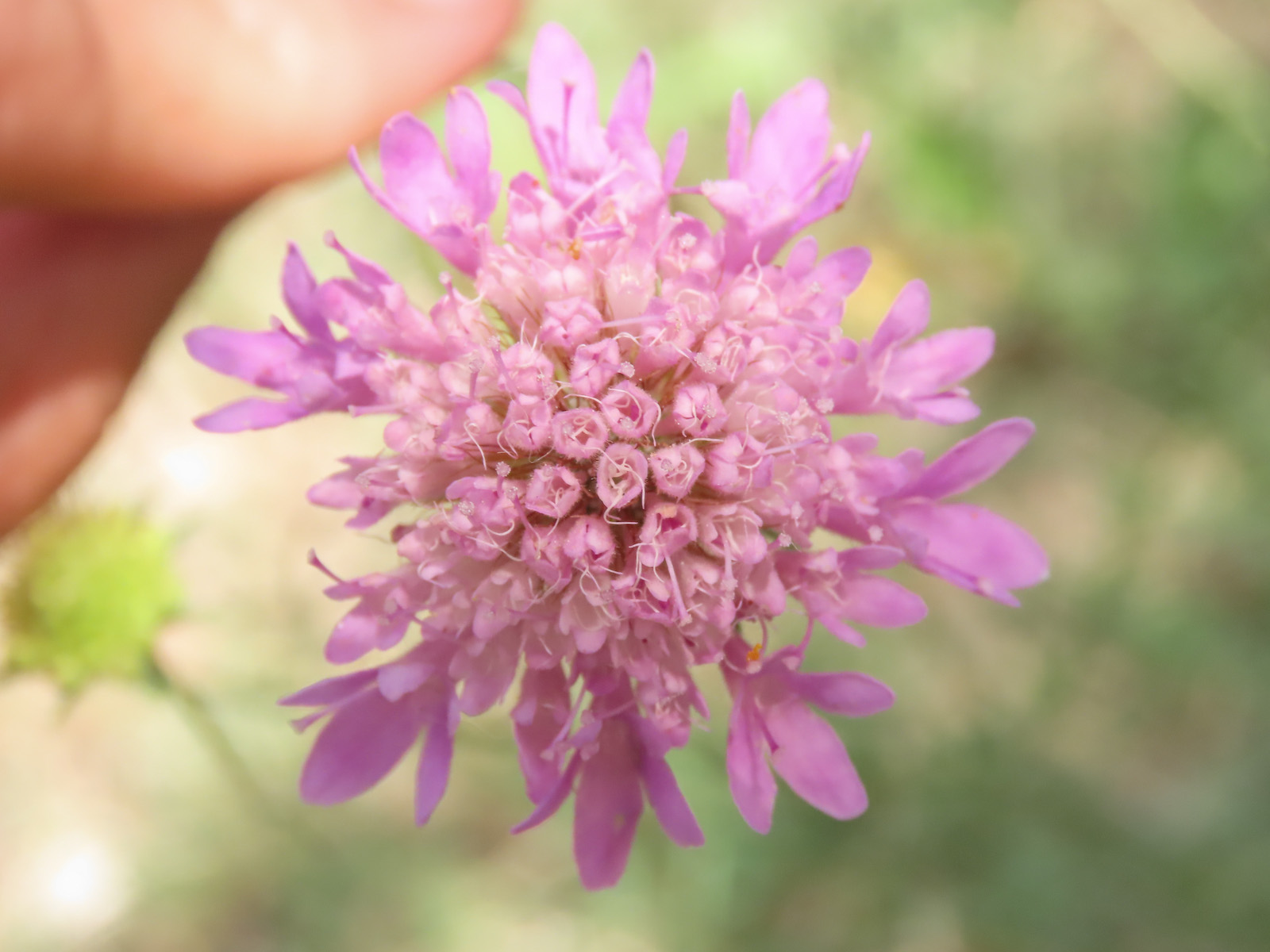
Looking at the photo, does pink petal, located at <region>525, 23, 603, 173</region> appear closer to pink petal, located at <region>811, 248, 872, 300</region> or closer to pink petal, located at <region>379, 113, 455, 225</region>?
pink petal, located at <region>379, 113, 455, 225</region>

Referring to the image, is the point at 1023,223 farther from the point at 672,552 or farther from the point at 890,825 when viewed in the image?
the point at 672,552

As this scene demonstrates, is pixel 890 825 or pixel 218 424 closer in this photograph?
pixel 218 424

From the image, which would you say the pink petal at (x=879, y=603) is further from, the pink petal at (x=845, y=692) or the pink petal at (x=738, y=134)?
the pink petal at (x=738, y=134)

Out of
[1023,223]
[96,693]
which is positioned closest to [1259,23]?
[1023,223]

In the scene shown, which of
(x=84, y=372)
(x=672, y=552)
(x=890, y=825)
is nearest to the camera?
(x=672, y=552)

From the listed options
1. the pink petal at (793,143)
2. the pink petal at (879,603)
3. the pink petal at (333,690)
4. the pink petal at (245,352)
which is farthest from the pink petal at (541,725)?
the pink petal at (793,143)

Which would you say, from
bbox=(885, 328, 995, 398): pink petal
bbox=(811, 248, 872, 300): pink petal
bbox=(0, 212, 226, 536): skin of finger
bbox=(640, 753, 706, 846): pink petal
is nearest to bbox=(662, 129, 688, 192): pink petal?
bbox=(811, 248, 872, 300): pink petal
